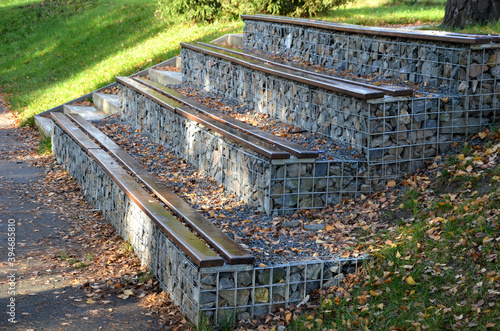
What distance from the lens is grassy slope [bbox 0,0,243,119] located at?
488 inches

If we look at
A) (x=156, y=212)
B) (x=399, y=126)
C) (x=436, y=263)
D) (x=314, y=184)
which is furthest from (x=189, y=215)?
(x=399, y=126)

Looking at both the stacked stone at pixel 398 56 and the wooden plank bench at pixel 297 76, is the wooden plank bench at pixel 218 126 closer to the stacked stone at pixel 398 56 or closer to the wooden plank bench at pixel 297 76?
the wooden plank bench at pixel 297 76

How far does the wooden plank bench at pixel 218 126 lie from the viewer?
16.1ft

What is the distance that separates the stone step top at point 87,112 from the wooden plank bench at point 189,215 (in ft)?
9.18

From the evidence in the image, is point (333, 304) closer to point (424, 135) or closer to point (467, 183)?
point (467, 183)

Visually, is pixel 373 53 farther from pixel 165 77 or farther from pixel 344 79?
pixel 165 77

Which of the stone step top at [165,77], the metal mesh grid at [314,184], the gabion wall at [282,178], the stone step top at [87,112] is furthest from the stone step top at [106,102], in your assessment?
the metal mesh grid at [314,184]

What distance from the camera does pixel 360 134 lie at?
17.1ft

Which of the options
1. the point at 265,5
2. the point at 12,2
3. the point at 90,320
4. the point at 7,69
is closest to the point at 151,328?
the point at 90,320

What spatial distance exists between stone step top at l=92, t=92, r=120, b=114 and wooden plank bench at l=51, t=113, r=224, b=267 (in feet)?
7.50

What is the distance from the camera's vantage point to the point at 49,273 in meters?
4.95

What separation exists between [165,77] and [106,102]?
4.16 ft

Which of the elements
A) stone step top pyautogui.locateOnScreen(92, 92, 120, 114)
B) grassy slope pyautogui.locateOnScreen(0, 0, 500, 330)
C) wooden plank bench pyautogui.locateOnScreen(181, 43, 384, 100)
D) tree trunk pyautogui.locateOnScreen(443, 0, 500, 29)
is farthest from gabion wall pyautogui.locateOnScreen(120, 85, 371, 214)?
stone step top pyautogui.locateOnScreen(92, 92, 120, 114)

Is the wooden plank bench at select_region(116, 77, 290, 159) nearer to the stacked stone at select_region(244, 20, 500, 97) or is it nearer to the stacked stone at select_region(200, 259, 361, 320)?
the stacked stone at select_region(200, 259, 361, 320)
